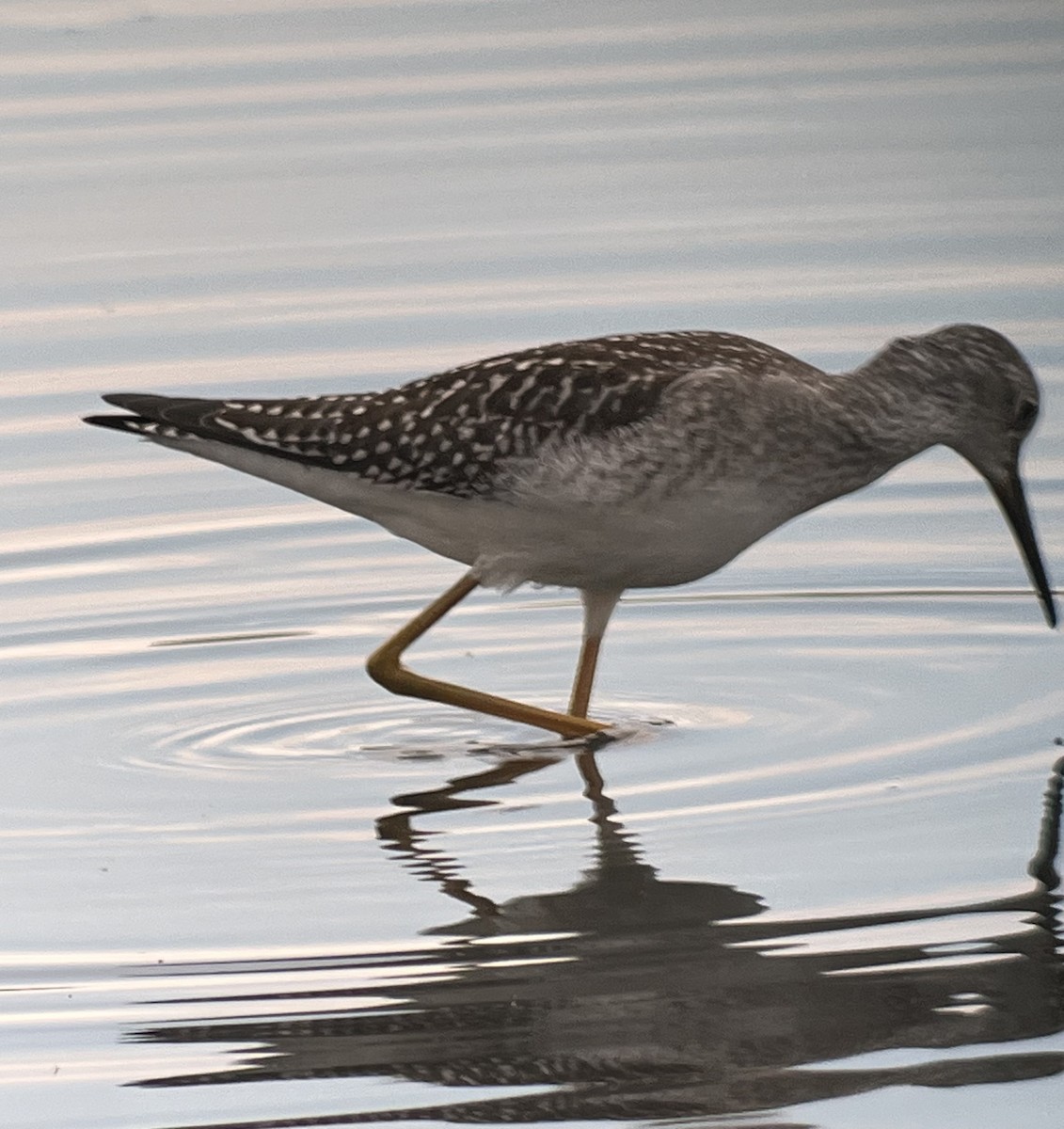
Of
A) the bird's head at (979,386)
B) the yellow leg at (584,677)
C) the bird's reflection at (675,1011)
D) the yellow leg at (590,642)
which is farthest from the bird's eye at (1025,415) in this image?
the bird's reflection at (675,1011)

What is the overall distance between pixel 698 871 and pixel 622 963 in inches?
29.1

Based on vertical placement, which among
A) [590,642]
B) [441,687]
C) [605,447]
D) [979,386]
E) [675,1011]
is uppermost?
[979,386]

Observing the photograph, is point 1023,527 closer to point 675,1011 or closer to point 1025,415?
point 1025,415

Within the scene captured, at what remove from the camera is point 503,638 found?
1145cm

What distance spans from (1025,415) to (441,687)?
2.26 m

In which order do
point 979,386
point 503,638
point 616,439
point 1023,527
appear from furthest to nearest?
1. point 503,638
2. point 1023,527
3. point 979,386
4. point 616,439

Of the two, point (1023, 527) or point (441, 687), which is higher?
point (1023, 527)

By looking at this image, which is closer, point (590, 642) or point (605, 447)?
point (605, 447)

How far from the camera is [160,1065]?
739cm

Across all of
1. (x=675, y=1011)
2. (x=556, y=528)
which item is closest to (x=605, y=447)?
(x=556, y=528)

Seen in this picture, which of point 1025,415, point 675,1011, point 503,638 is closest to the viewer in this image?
point 675,1011

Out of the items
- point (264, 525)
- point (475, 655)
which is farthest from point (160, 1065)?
point (264, 525)

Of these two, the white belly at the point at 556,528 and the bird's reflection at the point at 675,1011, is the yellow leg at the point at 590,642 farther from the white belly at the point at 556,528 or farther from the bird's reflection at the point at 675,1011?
the bird's reflection at the point at 675,1011

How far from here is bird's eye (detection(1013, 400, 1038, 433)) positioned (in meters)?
9.99
